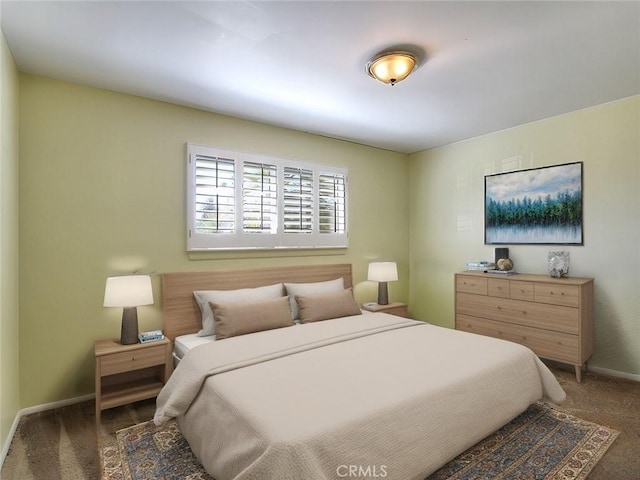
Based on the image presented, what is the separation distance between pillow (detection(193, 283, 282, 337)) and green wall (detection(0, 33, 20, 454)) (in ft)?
4.08

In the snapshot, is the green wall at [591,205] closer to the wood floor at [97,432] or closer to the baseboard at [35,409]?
the wood floor at [97,432]

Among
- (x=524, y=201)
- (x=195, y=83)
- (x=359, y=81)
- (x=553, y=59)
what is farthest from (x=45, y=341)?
(x=524, y=201)

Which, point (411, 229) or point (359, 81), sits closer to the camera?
point (359, 81)

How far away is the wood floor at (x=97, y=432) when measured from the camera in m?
1.95

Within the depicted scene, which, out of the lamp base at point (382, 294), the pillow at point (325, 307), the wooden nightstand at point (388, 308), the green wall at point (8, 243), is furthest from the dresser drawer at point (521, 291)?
the green wall at point (8, 243)

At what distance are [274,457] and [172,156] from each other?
271 centimetres

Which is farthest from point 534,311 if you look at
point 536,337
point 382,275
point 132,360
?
point 132,360

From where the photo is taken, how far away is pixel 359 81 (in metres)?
2.75

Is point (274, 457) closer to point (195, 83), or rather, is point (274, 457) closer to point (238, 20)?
point (238, 20)

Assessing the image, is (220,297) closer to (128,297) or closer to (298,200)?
(128,297)

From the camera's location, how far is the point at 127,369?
2.61 metres

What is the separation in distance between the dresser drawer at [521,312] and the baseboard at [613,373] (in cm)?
64

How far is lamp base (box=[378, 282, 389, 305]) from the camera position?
429cm

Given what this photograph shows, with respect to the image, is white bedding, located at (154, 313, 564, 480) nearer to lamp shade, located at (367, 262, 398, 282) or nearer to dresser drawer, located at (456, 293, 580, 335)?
dresser drawer, located at (456, 293, 580, 335)
